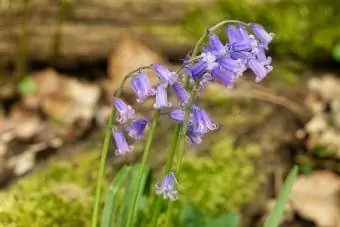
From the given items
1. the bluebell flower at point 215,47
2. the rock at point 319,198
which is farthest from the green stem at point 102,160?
the rock at point 319,198

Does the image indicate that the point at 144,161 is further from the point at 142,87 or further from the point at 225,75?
the point at 225,75

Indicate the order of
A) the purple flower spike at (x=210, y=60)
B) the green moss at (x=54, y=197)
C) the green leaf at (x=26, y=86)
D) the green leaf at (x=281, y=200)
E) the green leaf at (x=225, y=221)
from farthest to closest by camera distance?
the green leaf at (x=26, y=86), the green moss at (x=54, y=197), the green leaf at (x=225, y=221), the green leaf at (x=281, y=200), the purple flower spike at (x=210, y=60)

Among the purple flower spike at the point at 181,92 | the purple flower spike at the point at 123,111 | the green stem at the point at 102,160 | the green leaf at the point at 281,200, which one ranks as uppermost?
the purple flower spike at the point at 181,92

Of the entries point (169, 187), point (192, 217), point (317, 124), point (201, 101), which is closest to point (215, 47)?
point (169, 187)

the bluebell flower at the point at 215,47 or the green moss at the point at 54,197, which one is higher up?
the bluebell flower at the point at 215,47

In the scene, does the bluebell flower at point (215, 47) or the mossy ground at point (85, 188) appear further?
the mossy ground at point (85, 188)

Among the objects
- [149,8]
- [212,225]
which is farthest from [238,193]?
[149,8]

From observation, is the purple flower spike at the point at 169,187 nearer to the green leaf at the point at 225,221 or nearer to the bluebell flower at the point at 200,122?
the bluebell flower at the point at 200,122
